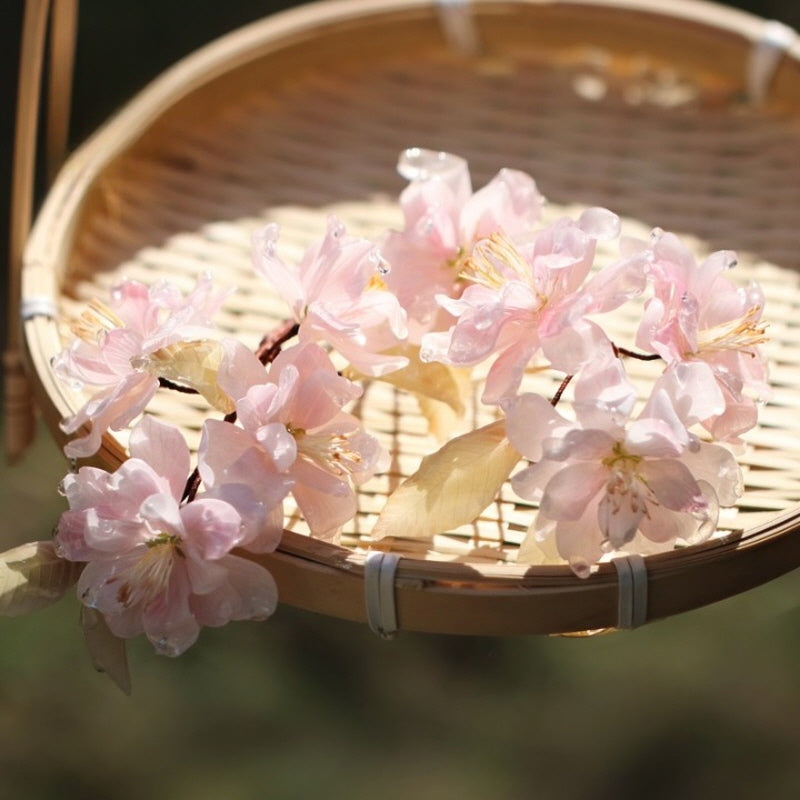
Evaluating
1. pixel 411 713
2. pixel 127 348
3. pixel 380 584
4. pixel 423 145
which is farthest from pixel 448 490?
pixel 411 713

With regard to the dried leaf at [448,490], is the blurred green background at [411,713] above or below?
below

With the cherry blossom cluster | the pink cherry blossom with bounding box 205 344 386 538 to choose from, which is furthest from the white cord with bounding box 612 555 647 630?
the pink cherry blossom with bounding box 205 344 386 538

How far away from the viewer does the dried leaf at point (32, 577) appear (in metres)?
0.57

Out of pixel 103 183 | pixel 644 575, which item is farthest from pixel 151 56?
pixel 644 575

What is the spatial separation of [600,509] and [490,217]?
213mm

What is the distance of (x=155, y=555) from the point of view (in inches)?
21.4

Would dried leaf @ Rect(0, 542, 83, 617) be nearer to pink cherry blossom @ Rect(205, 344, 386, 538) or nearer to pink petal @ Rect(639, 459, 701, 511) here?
pink cherry blossom @ Rect(205, 344, 386, 538)

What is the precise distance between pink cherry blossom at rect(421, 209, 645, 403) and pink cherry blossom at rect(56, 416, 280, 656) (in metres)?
0.12

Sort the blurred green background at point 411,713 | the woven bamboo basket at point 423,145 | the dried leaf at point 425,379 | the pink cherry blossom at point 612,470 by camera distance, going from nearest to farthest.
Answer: the pink cherry blossom at point 612,470 < the dried leaf at point 425,379 < the woven bamboo basket at point 423,145 < the blurred green background at point 411,713

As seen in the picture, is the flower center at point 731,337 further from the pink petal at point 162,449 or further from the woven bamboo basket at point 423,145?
the pink petal at point 162,449

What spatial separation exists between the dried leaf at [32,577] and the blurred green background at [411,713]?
0.60m

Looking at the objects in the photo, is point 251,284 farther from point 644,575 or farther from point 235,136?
point 644,575

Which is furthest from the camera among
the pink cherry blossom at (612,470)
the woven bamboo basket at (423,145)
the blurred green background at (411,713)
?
the blurred green background at (411,713)

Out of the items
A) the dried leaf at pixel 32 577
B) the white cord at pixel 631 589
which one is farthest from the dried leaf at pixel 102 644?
the white cord at pixel 631 589
